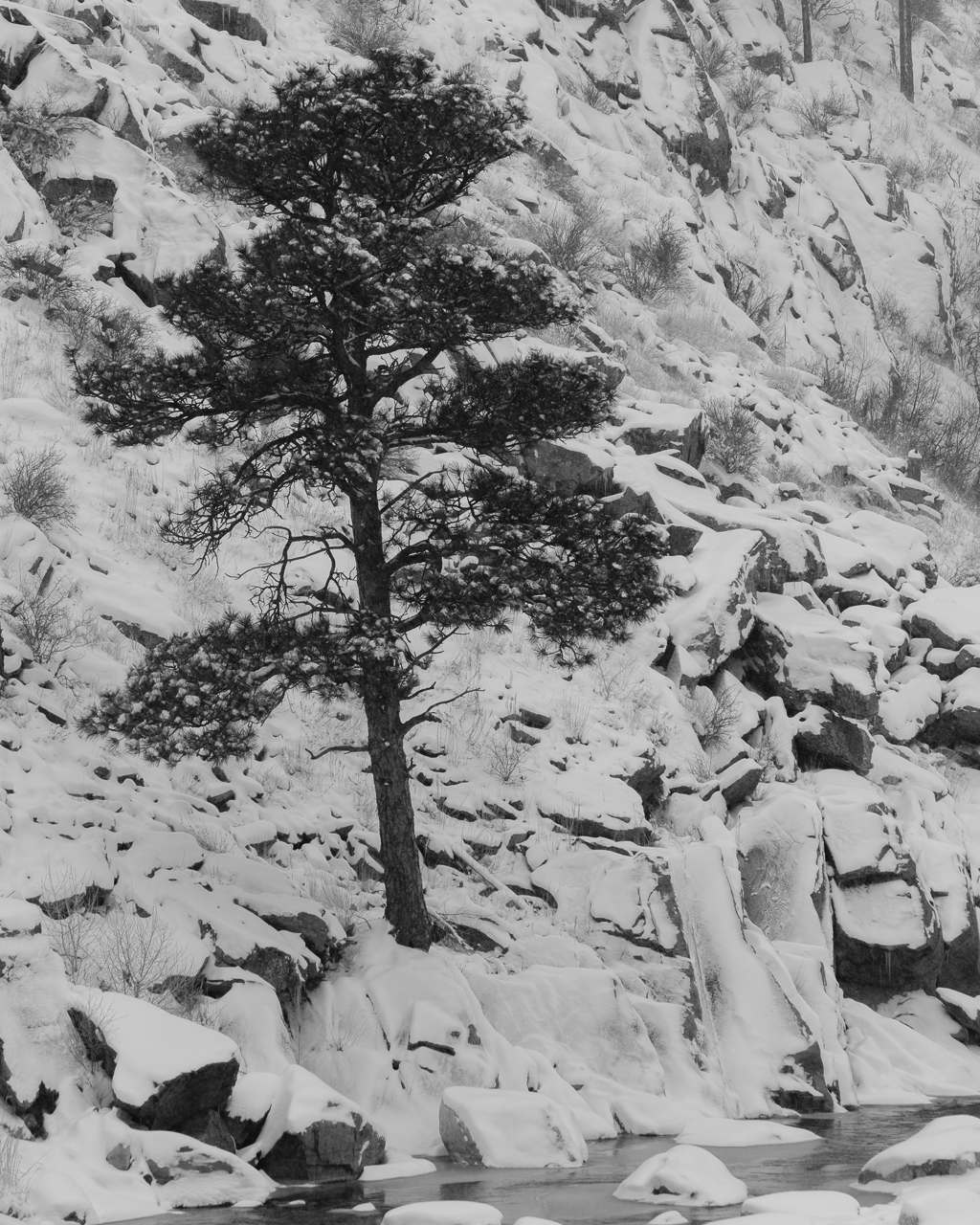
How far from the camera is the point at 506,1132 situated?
25.8 feet

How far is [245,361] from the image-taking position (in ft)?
29.7

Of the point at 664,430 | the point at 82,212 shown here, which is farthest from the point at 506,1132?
the point at 82,212

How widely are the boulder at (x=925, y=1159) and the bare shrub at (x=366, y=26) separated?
22.9 m

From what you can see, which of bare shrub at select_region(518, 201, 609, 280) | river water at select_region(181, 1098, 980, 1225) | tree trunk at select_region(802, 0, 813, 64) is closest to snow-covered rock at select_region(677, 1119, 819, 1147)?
river water at select_region(181, 1098, 980, 1225)

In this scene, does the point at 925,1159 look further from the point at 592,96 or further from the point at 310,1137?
the point at 592,96

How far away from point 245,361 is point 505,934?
17.5 ft

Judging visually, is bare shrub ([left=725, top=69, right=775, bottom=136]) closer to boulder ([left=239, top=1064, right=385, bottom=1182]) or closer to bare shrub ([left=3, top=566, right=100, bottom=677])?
bare shrub ([left=3, top=566, right=100, bottom=677])

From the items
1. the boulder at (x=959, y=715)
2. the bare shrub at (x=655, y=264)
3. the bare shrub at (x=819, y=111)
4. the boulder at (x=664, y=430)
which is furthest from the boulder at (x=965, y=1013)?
the bare shrub at (x=819, y=111)

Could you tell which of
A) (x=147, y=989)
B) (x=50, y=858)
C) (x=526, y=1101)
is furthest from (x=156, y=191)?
(x=526, y=1101)

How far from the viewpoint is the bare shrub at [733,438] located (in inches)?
777

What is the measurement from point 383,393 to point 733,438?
1163 centimetres

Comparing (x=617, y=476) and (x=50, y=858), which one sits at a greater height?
(x=617, y=476)

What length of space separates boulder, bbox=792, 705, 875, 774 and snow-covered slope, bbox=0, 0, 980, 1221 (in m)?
0.05

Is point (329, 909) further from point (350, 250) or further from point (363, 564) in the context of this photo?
point (350, 250)
